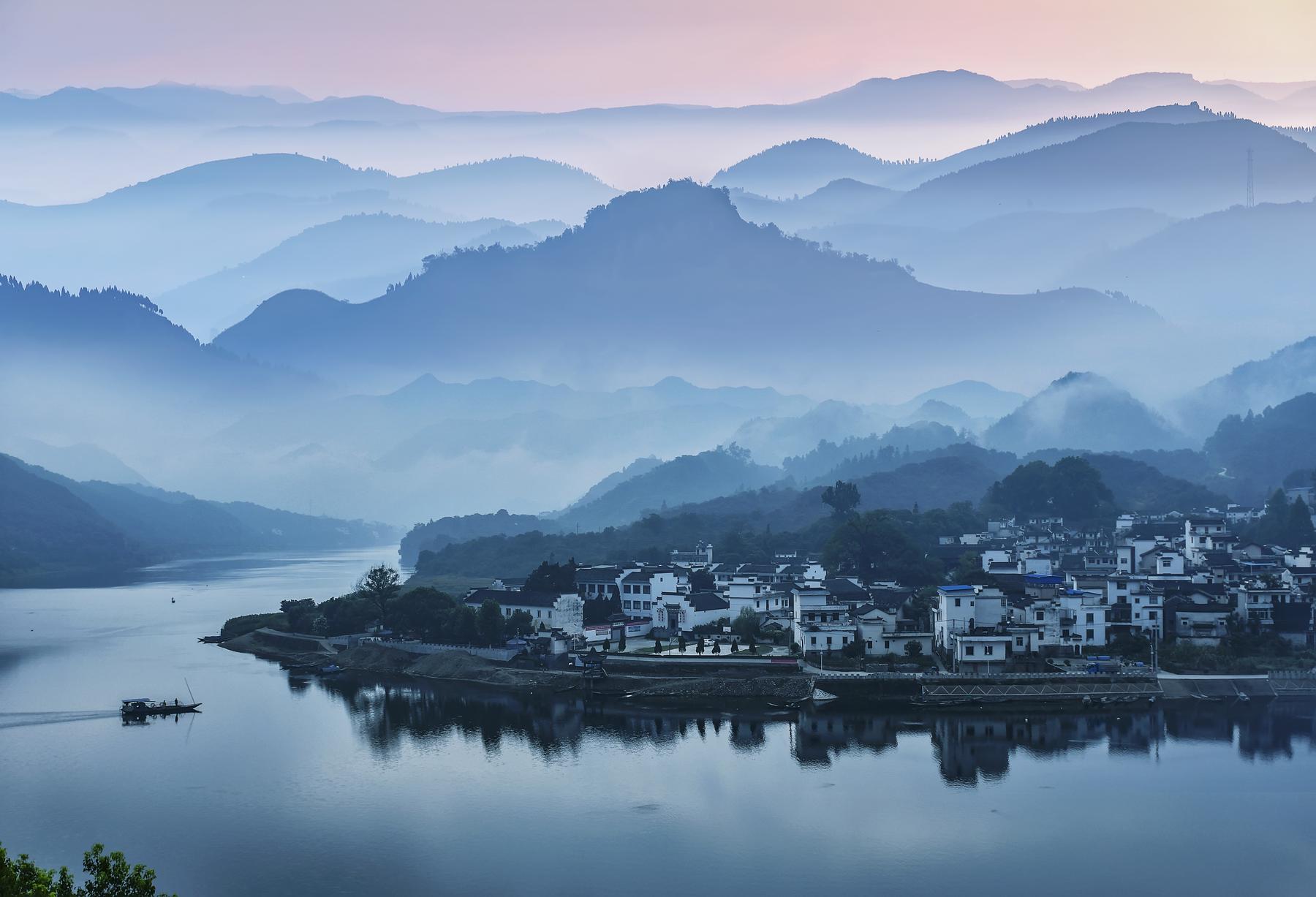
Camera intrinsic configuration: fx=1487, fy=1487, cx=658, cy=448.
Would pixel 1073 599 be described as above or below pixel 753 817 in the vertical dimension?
above

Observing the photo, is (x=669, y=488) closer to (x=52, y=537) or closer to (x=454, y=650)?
(x=52, y=537)

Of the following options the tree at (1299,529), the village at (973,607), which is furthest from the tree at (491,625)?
the tree at (1299,529)

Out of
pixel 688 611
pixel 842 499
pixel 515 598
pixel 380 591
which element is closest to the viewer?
pixel 688 611

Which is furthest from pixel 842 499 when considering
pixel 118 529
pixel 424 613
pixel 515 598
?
pixel 118 529

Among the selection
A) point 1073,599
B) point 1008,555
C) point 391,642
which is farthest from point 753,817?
point 1008,555

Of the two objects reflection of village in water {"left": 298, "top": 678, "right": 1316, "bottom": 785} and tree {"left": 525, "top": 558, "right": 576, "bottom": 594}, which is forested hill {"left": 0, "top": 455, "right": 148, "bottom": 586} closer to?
tree {"left": 525, "top": 558, "right": 576, "bottom": 594}

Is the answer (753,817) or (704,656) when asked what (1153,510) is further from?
(753,817)
